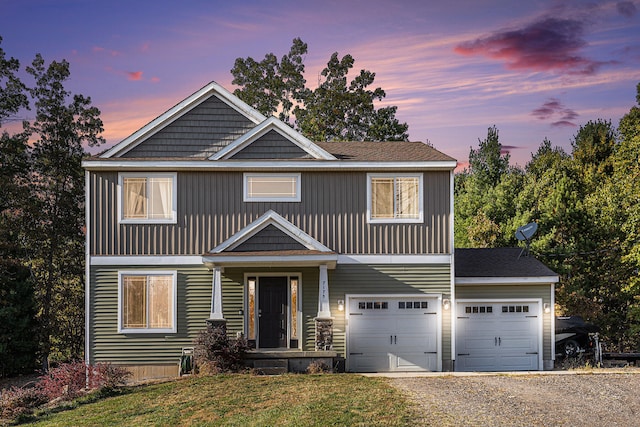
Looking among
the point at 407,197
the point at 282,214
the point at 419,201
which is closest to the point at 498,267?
the point at 419,201

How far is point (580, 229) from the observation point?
30.0 metres

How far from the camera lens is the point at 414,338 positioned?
18719 millimetres

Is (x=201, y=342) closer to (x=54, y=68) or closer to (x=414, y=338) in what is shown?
(x=414, y=338)

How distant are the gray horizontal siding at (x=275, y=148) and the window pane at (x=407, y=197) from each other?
2.77 m

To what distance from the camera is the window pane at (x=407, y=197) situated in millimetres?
18750

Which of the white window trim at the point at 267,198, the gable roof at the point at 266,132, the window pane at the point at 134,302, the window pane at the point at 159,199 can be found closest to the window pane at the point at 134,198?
the window pane at the point at 159,199

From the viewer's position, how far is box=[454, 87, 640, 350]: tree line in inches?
1096

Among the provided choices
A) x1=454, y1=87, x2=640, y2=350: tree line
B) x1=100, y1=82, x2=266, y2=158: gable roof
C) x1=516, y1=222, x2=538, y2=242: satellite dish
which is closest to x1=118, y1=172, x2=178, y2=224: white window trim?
x1=100, y1=82, x2=266, y2=158: gable roof

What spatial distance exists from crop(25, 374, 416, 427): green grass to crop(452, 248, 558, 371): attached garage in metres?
4.80

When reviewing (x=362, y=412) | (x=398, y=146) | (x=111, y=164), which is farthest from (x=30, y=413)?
(x=398, y=146)

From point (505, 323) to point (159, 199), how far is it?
10596mm

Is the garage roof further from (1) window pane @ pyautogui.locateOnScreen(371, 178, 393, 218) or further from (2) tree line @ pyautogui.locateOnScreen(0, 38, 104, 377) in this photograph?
(2) tree line @ pyautogui.locateOnScreen(0, 38, 104, 377)

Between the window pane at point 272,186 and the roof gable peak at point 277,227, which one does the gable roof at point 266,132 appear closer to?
the window pane at point 272,186

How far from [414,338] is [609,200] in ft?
47.4
